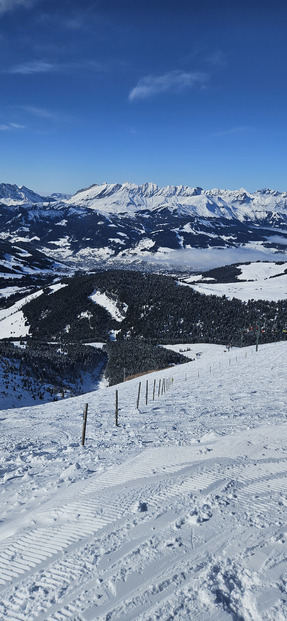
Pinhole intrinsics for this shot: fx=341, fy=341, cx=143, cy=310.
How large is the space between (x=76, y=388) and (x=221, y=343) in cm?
4074

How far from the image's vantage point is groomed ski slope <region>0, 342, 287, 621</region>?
4717mm

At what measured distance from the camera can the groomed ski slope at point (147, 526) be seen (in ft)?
15.5

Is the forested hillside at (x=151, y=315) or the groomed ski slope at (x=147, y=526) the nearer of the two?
the groomed ski slope at (x=147, y=526)

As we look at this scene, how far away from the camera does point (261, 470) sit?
348 inches

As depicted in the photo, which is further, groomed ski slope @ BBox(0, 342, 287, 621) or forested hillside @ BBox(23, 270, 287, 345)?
forested hillside @ BBox(23, 270, 287, 345)

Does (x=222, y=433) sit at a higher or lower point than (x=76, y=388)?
higher

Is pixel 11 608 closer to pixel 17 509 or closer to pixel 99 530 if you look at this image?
pixel 99 530

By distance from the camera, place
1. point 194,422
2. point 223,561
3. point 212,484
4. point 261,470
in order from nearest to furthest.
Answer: point 223,561, point 212,484, point 261,470, point 194,422

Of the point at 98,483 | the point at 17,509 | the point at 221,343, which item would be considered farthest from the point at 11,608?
the point at 221,343

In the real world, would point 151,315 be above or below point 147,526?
above

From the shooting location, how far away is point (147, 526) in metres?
6.45

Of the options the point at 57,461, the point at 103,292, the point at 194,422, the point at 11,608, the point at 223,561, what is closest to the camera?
the point at 11,608

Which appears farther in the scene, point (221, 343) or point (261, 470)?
point (221, 343)

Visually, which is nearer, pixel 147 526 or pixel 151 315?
pixel 147 526
